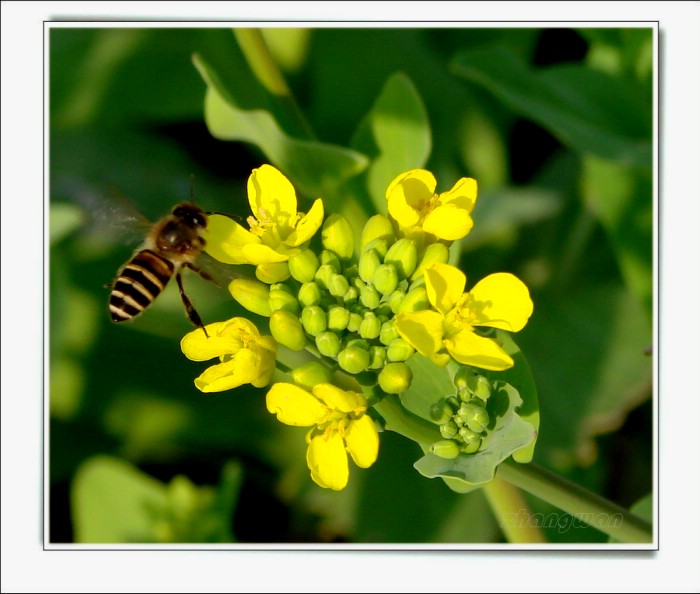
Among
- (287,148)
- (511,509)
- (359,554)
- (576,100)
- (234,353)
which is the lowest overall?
(359,554)

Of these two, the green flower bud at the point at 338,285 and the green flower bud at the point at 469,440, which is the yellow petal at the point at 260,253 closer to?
the green flower bud at the point at 338,285

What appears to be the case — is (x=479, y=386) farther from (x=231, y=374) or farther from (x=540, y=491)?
(x=231, y=374)

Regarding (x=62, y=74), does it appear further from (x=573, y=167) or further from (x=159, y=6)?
(x=573, y=167)

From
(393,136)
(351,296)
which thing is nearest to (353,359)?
(351,296)

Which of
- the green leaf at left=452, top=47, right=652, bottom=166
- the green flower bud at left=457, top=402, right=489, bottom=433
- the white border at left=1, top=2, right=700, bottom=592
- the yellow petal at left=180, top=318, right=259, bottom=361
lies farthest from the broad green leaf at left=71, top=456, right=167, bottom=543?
the green leaf at left=452, top=47, right=652, bottom=166

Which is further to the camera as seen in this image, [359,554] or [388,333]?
[359,554]

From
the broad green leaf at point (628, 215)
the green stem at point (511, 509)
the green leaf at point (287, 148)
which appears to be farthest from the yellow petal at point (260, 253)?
the broad green leaf at point (628, 215)

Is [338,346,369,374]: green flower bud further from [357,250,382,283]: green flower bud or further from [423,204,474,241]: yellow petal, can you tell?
[423,204,474,241]: yellow petal
